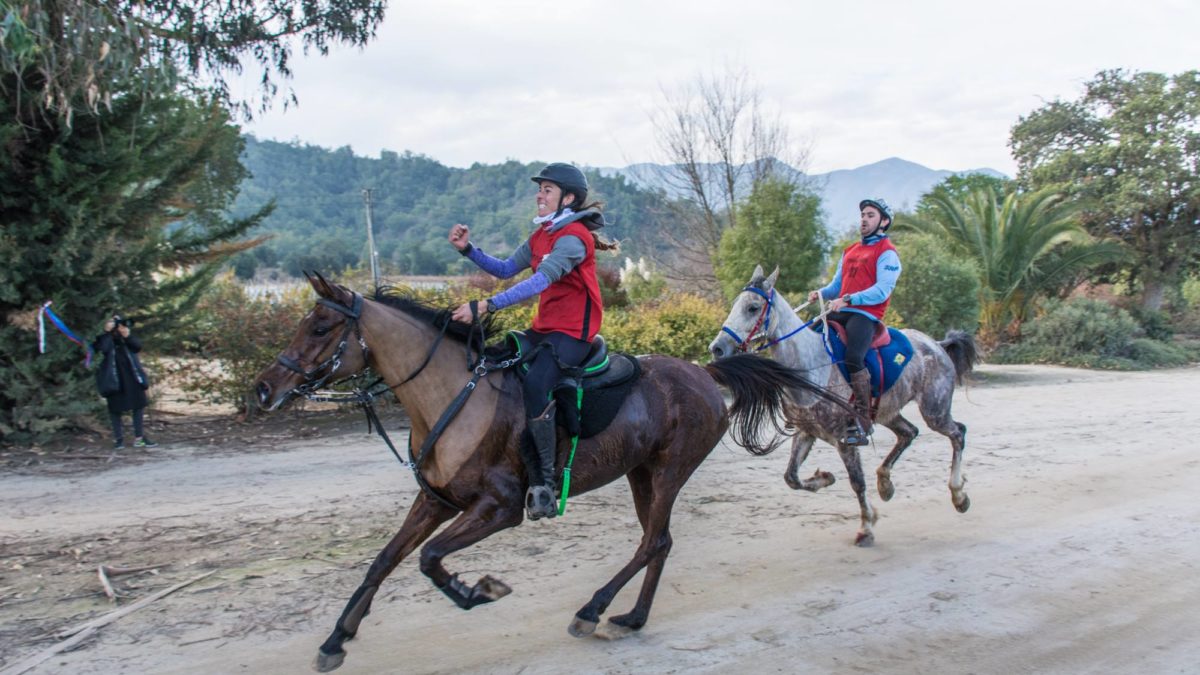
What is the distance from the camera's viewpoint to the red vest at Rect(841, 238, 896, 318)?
23.5ft

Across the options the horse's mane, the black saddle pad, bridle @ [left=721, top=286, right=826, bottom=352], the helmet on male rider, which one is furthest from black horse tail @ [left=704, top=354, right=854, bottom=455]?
the helmet on male rider

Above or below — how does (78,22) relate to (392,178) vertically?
below

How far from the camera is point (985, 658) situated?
459 centimetres

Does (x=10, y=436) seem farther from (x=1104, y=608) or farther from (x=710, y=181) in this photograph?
(x=710, y=181)

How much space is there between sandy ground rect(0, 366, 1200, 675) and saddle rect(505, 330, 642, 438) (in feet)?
4.05

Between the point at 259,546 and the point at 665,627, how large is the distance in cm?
323

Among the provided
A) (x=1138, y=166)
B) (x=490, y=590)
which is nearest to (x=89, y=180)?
(x=490, y=590)

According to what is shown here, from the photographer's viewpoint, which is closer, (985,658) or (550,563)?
(985,658)

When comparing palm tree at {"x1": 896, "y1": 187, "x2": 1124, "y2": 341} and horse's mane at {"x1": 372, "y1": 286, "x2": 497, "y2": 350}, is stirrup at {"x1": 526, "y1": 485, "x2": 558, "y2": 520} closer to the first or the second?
horse's mane at {"x1": 372, "y1": 286, "x2": 497, "y2": 350}

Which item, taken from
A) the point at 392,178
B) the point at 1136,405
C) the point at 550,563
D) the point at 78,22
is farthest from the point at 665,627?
the point at 392,178

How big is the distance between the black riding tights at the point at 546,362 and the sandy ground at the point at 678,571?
Result: 1365mm

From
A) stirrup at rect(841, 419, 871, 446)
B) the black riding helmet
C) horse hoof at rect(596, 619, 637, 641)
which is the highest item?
the black riding helmet

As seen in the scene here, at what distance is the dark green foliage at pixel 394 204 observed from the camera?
2037 inches

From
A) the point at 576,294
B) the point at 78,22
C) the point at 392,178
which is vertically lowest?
the point at 576,294
